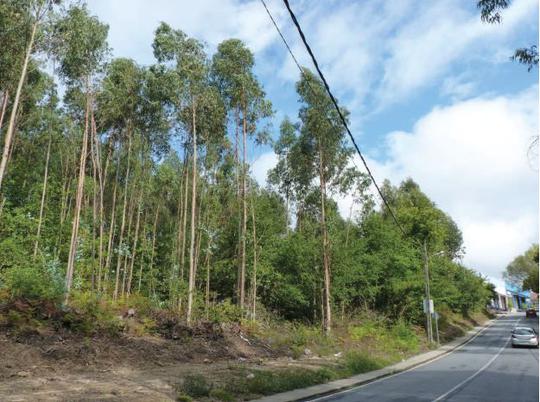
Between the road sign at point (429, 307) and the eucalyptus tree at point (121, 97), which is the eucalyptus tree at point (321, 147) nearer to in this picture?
the road sign at point (429, 307)

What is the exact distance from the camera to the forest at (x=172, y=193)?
23.6m

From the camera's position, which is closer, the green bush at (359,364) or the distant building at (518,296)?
the green bush at (359,364)

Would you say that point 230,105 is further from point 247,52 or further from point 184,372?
point 184,372

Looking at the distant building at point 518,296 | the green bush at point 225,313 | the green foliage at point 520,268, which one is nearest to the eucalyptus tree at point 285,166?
the green bush at point 225,313

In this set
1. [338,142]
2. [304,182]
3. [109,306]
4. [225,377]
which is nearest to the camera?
[225,377]

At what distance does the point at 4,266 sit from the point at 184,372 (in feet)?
46.6

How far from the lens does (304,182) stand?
1507 inches

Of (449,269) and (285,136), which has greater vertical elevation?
(285,136)

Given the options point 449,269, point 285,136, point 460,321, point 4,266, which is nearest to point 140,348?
point 4,266

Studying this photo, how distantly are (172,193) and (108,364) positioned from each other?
2746cm

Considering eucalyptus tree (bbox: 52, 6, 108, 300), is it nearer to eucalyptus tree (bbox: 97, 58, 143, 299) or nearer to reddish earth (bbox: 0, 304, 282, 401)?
eucalyptus tree (bbox: 97, 58, 143, 299)

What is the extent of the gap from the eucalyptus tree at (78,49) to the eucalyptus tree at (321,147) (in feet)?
42.9

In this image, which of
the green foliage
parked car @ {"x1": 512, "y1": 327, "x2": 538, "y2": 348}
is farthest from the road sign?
the green foliage

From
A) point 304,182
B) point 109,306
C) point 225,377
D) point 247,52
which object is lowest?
point 225,377
